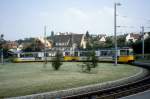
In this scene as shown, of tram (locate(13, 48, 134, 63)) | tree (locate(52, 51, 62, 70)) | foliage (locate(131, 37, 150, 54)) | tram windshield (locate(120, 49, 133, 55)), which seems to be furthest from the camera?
foliage (locate(131, 37, 150, 54))

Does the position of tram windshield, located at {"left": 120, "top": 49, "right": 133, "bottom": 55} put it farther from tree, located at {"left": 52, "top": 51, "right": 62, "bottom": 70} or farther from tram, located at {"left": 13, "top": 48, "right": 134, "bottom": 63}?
tree, located at {"left": 52, "top": 51, "right": 62, "bottom": 70}

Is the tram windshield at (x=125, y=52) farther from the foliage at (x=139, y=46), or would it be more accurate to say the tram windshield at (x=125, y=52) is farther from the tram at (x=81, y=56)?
the foliage at (x=139, y=46)

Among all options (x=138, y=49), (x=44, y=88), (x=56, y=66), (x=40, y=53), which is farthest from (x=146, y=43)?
(x=44, y=88)

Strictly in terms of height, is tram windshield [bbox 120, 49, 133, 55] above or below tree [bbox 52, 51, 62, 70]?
above

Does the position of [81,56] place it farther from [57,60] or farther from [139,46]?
[57,60]

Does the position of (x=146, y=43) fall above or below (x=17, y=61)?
above

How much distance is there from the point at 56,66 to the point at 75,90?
60.1 feet

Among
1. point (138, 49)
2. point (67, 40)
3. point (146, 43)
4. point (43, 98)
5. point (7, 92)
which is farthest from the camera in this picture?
point (67, 40)

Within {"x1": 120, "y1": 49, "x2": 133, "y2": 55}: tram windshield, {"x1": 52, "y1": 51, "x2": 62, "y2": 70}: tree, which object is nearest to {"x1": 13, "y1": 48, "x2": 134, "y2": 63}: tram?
{"x1": 120, "y1": 49, "x2": 133, "y2": 55}: tram windshield

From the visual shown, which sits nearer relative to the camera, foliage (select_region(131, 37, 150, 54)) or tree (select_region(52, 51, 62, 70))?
tree (select_region(52, 51, 62, 70))

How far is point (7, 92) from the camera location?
19016 mm

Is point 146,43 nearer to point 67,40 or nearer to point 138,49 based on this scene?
point 138,49

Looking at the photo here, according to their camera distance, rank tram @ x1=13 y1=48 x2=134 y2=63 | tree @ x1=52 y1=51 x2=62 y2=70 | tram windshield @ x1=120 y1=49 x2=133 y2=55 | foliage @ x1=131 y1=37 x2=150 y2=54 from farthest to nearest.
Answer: foliage @ x1=131 y1=37 x2=150 y2=54
tram @ x1=13 y1=48 x2=134 y2=63
tram windshield @ x1=120 y1=49 x2=133 y2=55
tree @ x1=52 y1=51 x2=62 y2=70

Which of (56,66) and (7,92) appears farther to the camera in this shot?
(56,66)
